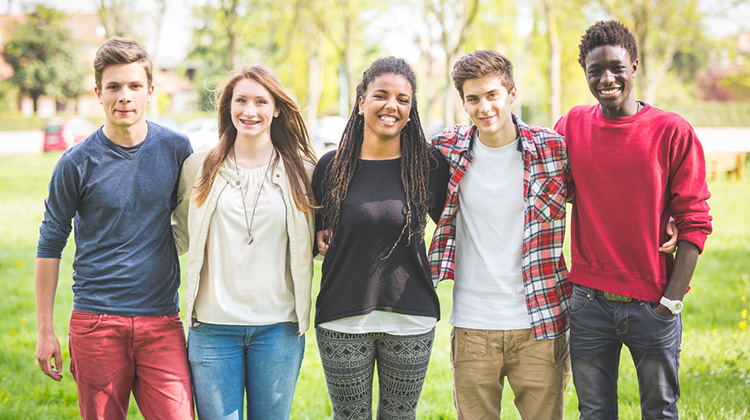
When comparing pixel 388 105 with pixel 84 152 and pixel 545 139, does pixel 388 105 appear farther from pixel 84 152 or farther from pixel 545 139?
pixel 84 152

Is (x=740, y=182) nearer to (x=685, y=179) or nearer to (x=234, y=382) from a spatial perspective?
(x=685, y=179)

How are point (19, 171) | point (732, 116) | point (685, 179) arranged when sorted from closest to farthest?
point (685, 179) → point (19, 171) → point (732, 116)

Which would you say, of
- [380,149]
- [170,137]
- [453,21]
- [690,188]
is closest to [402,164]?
[380,149]

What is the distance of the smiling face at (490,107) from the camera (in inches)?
128

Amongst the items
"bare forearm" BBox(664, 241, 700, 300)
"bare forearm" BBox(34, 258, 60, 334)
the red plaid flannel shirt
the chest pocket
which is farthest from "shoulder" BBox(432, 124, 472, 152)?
"bare forearm" BBox(34, 258, 60, 334)

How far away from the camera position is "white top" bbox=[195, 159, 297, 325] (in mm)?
3045

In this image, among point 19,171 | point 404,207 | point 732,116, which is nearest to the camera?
point 404,207

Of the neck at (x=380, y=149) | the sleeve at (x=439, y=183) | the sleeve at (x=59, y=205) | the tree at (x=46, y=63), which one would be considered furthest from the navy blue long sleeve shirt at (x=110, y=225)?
the tree at (x=46, y=63)

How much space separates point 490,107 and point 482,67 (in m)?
0.21

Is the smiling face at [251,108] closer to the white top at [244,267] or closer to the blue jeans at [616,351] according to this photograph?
the white top at [244,267]

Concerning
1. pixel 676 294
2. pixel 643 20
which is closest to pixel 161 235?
pixel 676 294

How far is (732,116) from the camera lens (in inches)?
1297

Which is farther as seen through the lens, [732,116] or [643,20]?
[732,116]

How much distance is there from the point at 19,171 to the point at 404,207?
67.5ft
